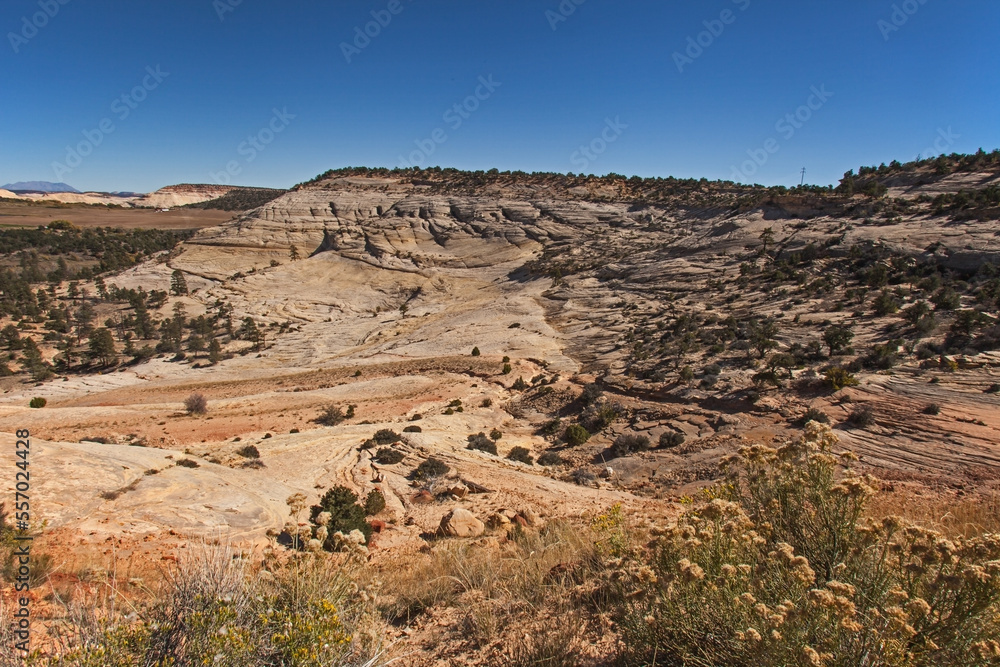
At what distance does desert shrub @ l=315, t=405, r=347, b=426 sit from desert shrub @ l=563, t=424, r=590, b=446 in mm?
9111

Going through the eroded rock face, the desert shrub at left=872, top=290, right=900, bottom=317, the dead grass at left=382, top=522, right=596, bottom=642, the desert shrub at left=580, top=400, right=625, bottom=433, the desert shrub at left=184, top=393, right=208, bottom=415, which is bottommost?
the desert shrub at left=184, top=393, right=208, bottom=415

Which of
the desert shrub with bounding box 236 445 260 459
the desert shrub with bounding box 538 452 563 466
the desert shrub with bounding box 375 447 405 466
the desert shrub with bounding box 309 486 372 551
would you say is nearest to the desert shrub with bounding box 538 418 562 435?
the desert shrub with bounding box 538 452 563 466

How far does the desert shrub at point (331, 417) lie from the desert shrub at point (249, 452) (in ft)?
13.9

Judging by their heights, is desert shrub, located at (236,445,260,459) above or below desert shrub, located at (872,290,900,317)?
below

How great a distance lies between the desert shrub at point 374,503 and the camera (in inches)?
418

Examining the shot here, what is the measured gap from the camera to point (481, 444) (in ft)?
51.9

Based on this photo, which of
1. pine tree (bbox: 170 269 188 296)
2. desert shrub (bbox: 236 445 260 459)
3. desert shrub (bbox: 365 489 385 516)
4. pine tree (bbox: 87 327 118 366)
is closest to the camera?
desert shrub (bbox: 365 489 385 516)

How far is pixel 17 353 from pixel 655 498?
1608 inches

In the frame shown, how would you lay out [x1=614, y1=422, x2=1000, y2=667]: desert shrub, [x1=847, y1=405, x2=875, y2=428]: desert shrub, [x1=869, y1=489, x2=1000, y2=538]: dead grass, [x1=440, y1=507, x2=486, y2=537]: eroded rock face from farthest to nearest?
[x1=847, y1=405, x2=875, y2=428]: desert shrub < [x1=440, y1=507, x2=486, y2=537]: eroded rock face < [x1=869, y1=489, x2=1000, y2=538]: dead grass < [x1=614, y1=422, x2=1000, y2=667]: desert shrub

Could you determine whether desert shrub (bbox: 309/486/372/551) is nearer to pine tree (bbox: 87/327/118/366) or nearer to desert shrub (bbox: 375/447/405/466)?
desert shrub (bbox: 375/447/405/466)

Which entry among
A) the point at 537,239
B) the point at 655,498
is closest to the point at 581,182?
the point at 537,239

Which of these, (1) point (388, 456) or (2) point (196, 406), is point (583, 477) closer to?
(1) point (388, 456)

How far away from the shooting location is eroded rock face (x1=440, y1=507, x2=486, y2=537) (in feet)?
30.6

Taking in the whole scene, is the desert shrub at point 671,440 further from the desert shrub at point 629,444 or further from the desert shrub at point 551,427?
the desert shrub at point 551,427
